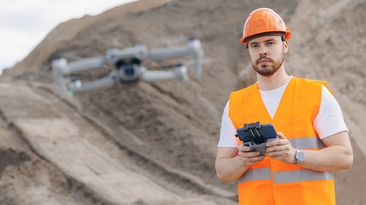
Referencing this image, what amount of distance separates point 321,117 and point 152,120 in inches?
520

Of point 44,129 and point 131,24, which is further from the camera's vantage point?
point 131,24

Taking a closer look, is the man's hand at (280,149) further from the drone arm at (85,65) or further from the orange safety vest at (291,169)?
the drone arm at (85,65)

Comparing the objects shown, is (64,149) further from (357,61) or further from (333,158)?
(333,158)

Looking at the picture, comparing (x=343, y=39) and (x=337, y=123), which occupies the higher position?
(x=343, y=39)

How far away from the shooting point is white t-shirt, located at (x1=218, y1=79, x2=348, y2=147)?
271 cm

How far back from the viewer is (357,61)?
16172 mm

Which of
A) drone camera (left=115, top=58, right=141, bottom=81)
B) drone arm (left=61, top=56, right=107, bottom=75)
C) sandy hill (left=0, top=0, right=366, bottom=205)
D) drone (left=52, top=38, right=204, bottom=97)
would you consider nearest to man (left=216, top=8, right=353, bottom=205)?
sandy hill (left=0, top=0, right=366, bottom=205)

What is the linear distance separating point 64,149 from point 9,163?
1.92 m

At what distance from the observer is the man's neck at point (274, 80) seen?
9.41 ft

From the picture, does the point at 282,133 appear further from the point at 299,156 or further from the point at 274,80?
the point at 274,80

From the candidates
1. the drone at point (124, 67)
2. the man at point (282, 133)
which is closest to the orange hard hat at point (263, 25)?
the man at point (282, 133)

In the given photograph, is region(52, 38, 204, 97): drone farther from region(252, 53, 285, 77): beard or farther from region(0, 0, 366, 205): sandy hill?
region(252, 53, 285, 77): beard

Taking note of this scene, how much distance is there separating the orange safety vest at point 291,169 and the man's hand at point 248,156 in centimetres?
16

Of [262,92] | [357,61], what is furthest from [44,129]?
[262,92]
